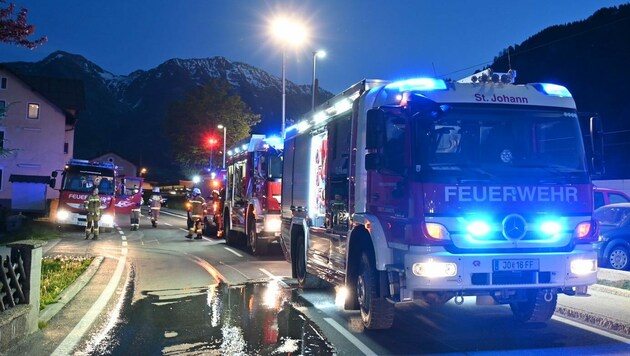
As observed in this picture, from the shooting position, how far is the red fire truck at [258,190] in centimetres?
1571

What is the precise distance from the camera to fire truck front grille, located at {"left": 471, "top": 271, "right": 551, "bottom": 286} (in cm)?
646

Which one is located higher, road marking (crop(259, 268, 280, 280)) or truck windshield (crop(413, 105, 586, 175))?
truck windshield (crop(413, 105, 586, 175))

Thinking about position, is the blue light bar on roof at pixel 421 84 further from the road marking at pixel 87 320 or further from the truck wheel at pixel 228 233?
the truck wheel at pixel 228 233

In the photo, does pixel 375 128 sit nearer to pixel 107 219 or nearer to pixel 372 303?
pixel 372 303

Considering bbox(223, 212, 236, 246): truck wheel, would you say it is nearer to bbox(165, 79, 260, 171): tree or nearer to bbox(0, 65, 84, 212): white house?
bbox(0, 65, 84, 212): white house

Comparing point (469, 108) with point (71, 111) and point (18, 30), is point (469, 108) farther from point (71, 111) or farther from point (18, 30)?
point (71, 111)

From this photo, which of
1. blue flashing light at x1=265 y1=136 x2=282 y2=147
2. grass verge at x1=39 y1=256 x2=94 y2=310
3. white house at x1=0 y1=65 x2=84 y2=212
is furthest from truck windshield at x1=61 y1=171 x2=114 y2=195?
white house at x1=0 y1=65 x2=84 y2=212

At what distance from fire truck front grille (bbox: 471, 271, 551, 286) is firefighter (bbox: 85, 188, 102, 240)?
16.9 meters

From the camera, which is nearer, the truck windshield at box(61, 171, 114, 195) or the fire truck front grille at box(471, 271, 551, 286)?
the fire truck front grille at box(471, 271, 551, 286)

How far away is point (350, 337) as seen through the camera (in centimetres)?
722

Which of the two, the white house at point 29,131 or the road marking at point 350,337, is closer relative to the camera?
the road marking at point 350,337

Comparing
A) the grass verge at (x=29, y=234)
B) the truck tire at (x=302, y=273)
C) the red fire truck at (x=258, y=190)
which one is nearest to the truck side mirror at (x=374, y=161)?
the truck tire at (x=302, y=273)

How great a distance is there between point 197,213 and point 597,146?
18.3m

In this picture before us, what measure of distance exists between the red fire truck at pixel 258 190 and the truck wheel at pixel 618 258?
7.91 metres
